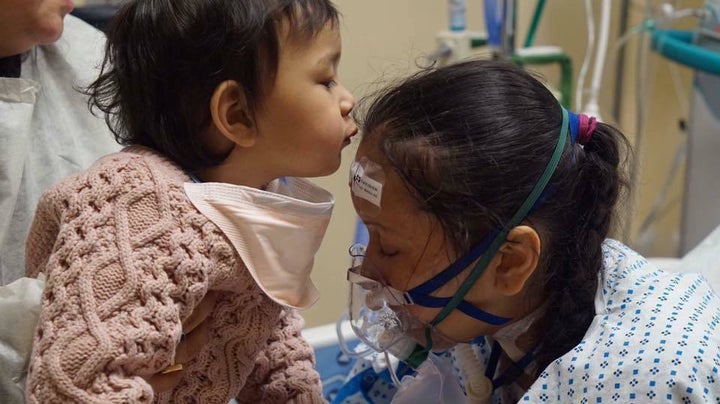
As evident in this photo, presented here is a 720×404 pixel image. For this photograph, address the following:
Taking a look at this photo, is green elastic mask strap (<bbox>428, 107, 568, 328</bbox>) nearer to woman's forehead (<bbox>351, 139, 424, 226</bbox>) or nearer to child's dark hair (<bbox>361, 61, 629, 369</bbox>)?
child's dark hair (<bbox>361, 61, 629, 369</bbox>)

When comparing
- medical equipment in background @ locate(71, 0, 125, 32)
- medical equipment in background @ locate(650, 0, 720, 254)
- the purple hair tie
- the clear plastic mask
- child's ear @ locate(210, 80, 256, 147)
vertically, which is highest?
child's ear @ locate(210, 80, 256, 147)

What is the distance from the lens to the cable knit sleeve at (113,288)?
1017 mm

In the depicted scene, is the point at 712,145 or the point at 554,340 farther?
the point at 712,145

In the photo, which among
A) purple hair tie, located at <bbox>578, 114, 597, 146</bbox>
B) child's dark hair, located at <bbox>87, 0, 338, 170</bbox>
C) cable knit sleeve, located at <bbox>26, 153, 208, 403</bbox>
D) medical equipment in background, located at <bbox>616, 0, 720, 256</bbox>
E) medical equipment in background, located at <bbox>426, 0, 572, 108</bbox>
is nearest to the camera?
cable knit sleeve, located at <bbox>26, 153, 208, 403</bbox>

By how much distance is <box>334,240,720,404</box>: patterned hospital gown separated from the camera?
3.61ft

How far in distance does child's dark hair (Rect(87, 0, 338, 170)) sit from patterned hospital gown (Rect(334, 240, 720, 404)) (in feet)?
1.84

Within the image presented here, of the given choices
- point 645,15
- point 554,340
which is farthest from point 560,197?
point 645,15

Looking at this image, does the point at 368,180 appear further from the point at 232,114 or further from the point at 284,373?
the point at 284,373

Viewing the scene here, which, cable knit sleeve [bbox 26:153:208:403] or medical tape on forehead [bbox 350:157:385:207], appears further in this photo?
medical tape on forehead [bbox 350:157:385:207]

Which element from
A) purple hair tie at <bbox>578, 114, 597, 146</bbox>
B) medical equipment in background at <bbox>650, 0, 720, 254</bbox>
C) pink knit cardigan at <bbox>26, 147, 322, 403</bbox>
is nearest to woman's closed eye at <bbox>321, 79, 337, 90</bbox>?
pink knit cardigan at <bbox>26, 147, 322, 403</bbox>

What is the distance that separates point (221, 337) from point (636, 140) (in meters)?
2.28

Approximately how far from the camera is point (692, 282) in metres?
1.29

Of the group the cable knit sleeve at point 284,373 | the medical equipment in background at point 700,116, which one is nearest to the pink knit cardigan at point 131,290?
the cable knit sleeve at point 284,373

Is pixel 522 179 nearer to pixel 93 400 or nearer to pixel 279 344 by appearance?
pixel 279 344
